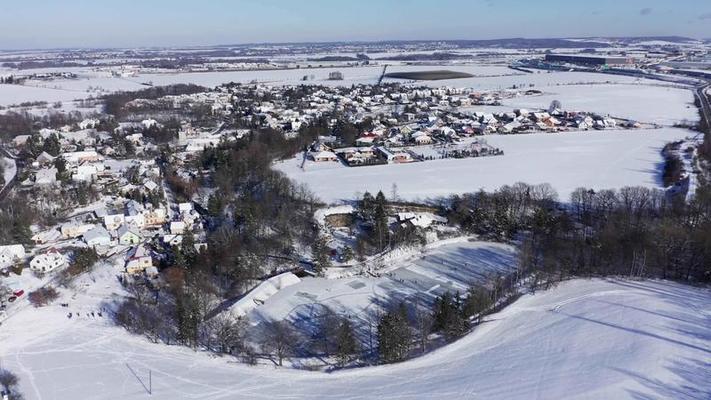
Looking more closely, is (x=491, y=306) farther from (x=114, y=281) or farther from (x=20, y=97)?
(x=20, y=97)

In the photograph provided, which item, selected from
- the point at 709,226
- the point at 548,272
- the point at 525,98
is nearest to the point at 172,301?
the point at 548,272

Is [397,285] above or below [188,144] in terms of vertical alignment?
below

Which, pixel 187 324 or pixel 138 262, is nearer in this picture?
pixel 187 324

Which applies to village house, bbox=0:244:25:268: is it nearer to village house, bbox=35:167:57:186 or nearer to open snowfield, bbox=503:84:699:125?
village house, bbox=35:167:57:186

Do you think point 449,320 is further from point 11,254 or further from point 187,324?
point 11,254

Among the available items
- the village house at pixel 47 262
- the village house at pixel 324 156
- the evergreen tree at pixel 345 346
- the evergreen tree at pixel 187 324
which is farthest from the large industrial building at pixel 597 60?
the evergreen tree at pixel 187 324

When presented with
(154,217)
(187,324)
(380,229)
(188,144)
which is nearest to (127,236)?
(154,217)

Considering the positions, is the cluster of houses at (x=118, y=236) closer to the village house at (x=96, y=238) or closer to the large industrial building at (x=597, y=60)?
the village house at (x=96, y=238)

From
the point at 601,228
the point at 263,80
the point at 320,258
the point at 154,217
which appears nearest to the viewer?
the point at 320,258
